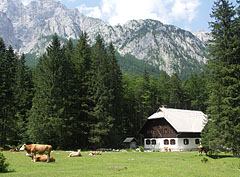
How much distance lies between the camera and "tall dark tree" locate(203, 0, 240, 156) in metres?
25.3

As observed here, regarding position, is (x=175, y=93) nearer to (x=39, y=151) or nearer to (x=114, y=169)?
(x=39, y=151)

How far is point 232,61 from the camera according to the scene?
27516mm

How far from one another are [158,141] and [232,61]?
27.0m

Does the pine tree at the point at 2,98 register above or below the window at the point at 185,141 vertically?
above

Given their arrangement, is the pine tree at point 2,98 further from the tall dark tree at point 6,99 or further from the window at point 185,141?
the window at point 185,141

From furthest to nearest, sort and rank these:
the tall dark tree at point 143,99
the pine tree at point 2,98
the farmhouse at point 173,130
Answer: the tall dark tree at point 143,99 < the farmhouse at point 173,130 < the pine tree at point 2,98

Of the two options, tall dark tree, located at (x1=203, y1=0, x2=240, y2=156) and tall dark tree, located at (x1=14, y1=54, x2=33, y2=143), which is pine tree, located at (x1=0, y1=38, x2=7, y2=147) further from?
tall dark tree, located at (x1=203, y1=0, x2=240, y2=156)

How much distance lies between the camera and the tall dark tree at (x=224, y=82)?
25281 mm

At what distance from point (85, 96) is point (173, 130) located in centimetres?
1893

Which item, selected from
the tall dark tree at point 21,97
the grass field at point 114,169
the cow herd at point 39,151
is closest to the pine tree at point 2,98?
the tall dark tree at point 21,97

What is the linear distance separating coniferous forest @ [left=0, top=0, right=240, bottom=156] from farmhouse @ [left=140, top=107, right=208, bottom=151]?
8.10 m

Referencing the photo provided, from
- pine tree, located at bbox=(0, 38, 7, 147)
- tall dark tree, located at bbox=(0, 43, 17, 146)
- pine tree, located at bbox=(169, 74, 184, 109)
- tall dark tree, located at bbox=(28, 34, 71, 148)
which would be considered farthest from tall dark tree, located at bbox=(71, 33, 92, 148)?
pine tree, located at bbox=(169, 74, 184, 109)

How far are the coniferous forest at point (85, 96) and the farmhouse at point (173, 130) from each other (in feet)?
26.6

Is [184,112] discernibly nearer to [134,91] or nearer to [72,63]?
[134,91]
